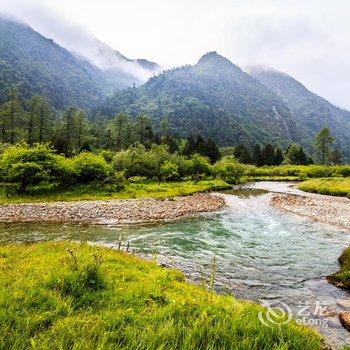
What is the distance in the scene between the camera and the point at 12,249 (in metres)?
16.2

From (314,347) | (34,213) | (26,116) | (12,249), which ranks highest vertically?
(26,116)

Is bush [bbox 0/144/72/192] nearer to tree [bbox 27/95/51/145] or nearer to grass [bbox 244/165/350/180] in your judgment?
tree [bbox 27/95/51/145]

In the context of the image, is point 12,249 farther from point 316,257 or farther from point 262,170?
point 262,170

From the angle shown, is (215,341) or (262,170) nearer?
(215,341)

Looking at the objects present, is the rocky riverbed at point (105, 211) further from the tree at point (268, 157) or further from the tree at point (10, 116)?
the tree at point (268, 157)

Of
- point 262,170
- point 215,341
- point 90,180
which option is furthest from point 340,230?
point 262,170

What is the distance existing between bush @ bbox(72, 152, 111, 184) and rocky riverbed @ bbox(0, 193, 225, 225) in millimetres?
11749

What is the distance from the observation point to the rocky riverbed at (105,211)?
33031 mm

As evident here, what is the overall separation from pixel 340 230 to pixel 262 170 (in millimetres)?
85958

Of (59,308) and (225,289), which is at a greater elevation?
(59,308)

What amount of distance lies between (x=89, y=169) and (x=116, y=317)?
47048 millimetres

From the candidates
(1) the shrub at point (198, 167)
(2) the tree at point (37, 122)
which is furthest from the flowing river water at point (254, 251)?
(2) the tree at point (37, 122)

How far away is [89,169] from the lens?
53219 mm

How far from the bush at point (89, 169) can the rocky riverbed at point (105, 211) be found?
1175 centimetres
